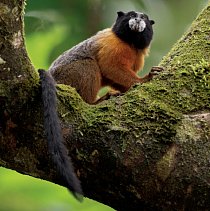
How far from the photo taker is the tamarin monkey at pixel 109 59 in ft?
14.2

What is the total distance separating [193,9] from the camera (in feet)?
20.3

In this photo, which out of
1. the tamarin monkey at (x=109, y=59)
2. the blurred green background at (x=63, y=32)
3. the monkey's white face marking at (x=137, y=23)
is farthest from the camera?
the monkey's white face marking at (x=137, y=23)

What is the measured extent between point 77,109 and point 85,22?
76.6 inches

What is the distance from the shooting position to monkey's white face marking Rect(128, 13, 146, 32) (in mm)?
4871

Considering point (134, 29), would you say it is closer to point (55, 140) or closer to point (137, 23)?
point (137, 23)

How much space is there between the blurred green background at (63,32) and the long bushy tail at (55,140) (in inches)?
45.2

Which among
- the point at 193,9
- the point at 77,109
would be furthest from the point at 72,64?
the point at 193,9

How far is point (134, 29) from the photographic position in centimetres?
488

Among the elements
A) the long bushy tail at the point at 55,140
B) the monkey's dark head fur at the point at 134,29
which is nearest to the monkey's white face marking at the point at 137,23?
the monkey's dark head fur at the point at 134,29

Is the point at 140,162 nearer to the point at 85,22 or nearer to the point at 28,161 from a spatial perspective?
the point at 28,161

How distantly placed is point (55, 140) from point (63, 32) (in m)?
2.07

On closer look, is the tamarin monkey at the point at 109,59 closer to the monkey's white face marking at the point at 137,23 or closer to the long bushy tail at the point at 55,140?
the monkey's white face marking at the point at 137,23

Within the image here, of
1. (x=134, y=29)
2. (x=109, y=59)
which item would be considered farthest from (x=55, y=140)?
(x=134, y=29)

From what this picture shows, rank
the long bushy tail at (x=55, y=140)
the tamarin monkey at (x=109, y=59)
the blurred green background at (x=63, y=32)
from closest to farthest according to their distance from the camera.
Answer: the long bushy tail at (x=55, y=140) → the blurred green background at (x=63, y=32) → the tamarin monkey at (x=109, y=59)
